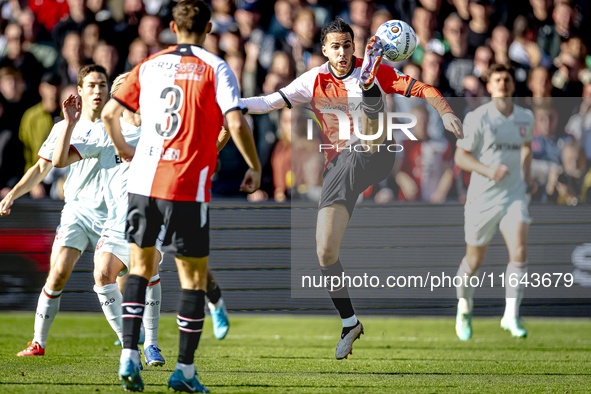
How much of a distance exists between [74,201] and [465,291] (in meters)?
4.64

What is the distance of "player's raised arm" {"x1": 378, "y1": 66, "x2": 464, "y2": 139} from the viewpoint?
5.36 metres

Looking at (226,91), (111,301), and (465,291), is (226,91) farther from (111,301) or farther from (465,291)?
(465,291)

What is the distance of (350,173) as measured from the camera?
Answer: 6.20 m

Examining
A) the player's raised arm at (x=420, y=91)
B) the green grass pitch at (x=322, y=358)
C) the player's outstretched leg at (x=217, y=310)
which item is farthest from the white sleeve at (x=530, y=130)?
the player's outstretched leg at (x=217, y=310)

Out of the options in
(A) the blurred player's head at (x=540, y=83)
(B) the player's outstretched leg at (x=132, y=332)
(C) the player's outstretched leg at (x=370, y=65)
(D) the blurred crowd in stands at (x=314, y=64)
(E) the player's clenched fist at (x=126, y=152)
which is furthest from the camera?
(A) the blurred player's head at (x=540, y=83)

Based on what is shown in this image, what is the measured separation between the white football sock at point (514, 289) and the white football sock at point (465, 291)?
0.42 metres

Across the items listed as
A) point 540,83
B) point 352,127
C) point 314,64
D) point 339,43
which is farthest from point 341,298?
point 540,83

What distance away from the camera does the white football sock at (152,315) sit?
602 cm

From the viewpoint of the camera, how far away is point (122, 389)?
14.7 ft

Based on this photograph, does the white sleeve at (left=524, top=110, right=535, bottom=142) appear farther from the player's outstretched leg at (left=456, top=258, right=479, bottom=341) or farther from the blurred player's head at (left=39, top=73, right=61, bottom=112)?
the blurred player's head at (left=39, top=73, right=61, bottom=112)

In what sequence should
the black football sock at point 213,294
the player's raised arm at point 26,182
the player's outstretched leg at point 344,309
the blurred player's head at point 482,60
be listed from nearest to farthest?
the player's outstretched leg at point 344,309
the player's raised arm at point 26,182
the black football sock at point 213,294
the blurred player's head at point 482,60

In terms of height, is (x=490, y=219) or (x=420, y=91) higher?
(x=420, y=91)

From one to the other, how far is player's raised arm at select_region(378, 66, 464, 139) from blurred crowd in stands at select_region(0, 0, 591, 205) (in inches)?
123

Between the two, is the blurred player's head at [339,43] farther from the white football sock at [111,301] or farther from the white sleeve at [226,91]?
the white football sock at [111,301]
